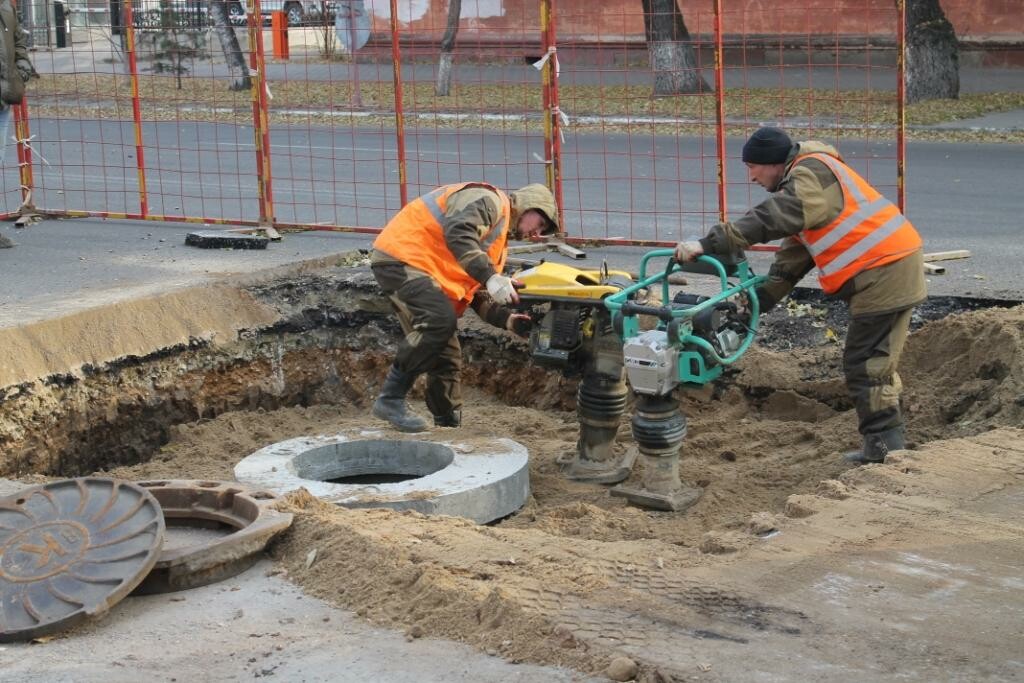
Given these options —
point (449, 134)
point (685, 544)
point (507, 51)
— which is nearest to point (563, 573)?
point (685, 544)

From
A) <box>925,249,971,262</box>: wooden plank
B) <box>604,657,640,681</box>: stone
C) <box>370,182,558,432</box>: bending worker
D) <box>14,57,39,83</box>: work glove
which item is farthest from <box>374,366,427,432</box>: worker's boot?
<box>14,57,39,83</box>: work glove

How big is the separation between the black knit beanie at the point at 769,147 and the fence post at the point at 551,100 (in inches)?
143

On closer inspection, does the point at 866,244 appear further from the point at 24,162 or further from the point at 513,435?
the point at 24,162

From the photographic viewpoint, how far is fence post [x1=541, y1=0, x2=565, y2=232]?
401 inches

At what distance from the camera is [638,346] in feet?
20.2

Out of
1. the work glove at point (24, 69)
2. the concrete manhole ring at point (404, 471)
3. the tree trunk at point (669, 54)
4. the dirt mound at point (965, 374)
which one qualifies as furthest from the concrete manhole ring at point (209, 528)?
the tree trunk at point (669, 54)

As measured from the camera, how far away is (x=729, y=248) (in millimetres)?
6324

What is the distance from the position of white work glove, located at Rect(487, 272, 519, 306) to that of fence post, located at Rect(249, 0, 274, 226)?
503 centimetres

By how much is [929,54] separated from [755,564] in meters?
17.6

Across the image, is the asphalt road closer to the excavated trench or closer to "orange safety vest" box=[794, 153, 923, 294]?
the excavated trench

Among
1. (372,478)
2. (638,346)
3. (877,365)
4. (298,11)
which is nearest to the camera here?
(638,346)

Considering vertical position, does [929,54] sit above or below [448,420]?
above

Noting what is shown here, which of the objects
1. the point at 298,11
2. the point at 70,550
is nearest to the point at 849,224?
the point at 70,550

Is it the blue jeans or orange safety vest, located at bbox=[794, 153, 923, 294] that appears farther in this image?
the blue jeans
